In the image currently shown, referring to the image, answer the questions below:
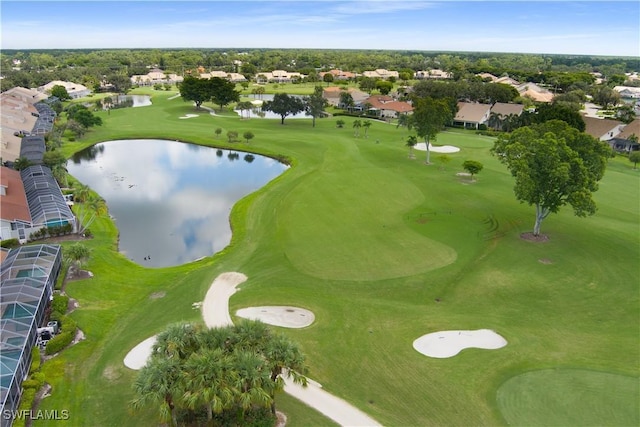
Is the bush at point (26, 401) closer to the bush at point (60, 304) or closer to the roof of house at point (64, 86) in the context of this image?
the bush at point (60, 304)

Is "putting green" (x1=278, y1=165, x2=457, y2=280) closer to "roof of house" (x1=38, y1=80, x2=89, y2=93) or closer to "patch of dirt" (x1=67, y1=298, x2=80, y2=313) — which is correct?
"patch of dirt" (x1=67, y1=298, x2=80, y2=313)

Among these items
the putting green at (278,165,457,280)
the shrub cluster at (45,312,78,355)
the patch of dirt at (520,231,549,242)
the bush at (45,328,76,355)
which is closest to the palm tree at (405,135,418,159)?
the putting green at (278,165,457,280)

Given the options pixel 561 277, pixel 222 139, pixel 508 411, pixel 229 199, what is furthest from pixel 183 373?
pixel 222 139

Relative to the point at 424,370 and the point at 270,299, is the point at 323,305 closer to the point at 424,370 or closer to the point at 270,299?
the point at 270,299

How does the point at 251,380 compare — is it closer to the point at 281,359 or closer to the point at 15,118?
the point at 281,359

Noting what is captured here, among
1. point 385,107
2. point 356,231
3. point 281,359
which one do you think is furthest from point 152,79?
point 281,359

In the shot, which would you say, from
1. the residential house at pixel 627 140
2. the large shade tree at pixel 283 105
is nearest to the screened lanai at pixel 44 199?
the large shade tree at pixel 283 105
